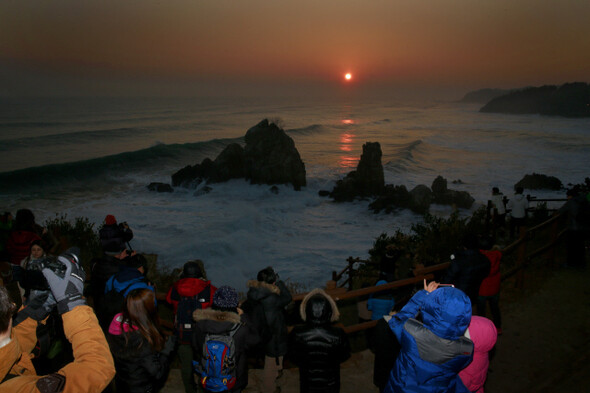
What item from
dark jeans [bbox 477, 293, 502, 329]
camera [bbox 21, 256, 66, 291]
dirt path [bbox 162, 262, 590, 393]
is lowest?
dirt path [bbox 162, 262, 590, 393]

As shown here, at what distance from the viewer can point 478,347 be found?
8.55 ft

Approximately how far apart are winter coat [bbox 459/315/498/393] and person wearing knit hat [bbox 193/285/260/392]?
167 centimetres

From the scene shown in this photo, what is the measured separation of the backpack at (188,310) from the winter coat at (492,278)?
3.27 meters

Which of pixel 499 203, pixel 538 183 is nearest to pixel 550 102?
pixel 538 183

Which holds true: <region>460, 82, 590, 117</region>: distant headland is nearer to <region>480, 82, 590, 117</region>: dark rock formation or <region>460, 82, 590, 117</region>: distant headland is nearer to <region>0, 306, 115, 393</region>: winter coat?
<region>480, 82, 590, 117</region>: dark rock formation

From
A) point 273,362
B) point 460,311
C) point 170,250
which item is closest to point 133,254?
point 273,362

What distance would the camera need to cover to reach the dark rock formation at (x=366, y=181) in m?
26.4

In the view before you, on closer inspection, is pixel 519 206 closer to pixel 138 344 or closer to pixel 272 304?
pixel 272 304

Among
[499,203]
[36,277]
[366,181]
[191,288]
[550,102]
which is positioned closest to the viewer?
[36,277]

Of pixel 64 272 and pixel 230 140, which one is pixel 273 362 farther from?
pixel 230 140

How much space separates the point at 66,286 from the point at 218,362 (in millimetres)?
1326

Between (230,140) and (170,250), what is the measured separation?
1538 inches

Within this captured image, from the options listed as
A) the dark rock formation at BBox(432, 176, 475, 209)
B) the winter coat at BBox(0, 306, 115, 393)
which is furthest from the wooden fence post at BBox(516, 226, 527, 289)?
the dark rock formation at BBox(432, 176, 475, 209)

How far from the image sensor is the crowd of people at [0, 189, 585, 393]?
1.93 m
